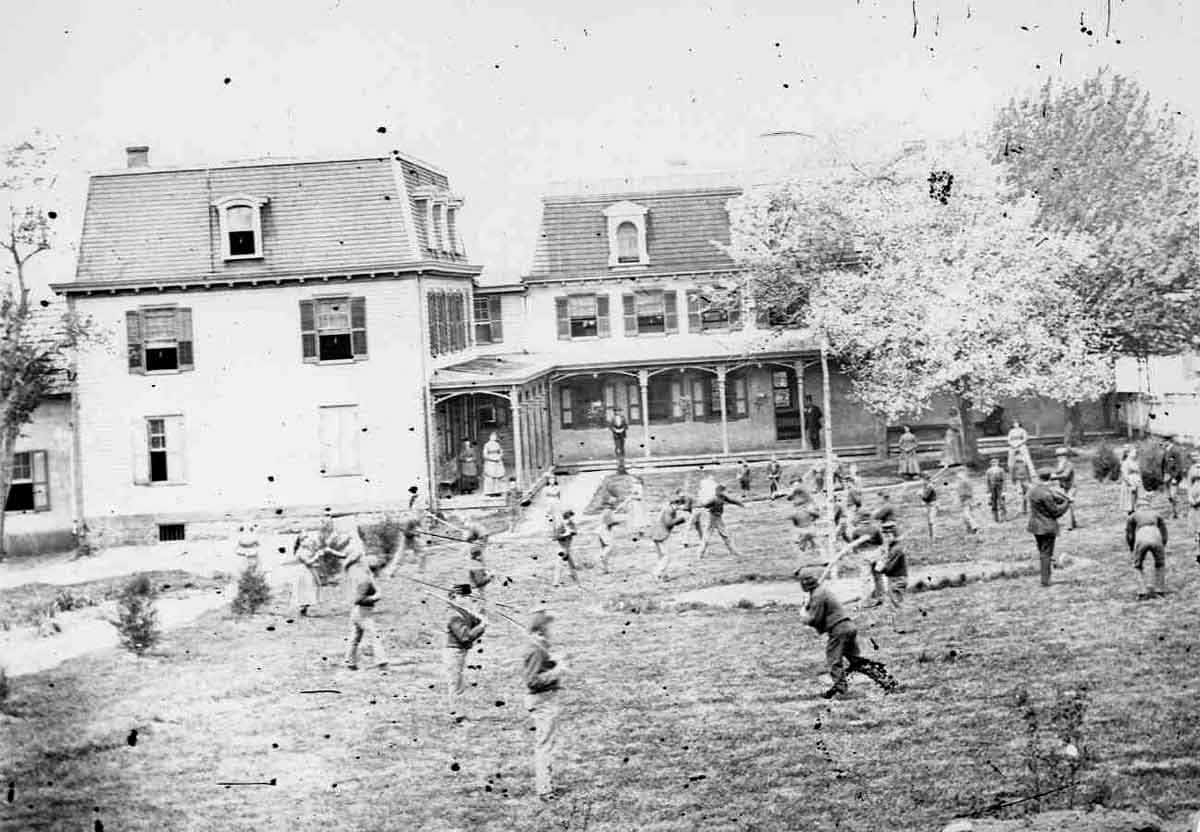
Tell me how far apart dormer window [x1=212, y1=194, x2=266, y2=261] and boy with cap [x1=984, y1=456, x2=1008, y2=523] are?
530 centimetres

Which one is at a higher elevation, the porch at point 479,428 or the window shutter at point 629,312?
the window shutter at point 629,312

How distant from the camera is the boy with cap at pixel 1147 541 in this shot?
920cm

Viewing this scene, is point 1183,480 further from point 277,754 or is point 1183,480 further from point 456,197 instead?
A: point 277,754

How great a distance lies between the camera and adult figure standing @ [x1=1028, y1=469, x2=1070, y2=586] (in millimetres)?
9094

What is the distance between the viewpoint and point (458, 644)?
8.68m

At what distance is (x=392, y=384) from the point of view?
32.1 feet

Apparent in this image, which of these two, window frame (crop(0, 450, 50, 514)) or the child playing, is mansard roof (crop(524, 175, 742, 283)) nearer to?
the child playing

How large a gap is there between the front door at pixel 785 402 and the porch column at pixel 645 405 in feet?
2.95

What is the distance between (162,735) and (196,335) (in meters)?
2.71

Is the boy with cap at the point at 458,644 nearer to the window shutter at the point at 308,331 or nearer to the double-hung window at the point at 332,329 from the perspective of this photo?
the double-hung window at the point at 332,329

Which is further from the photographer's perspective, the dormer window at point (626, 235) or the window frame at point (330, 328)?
the dormer window at point (626, 235)

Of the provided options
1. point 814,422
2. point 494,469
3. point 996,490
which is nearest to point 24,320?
point 494,469

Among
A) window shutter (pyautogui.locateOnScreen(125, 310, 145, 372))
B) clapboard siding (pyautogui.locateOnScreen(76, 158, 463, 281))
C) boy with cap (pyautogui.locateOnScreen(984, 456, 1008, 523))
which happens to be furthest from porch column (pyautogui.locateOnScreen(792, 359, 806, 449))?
window shutter (pyautogui.locateOnScreen(125, 310, 145, 372))

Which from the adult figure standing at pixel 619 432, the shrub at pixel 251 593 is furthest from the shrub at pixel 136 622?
the adult figure standing at pixel 619 432
